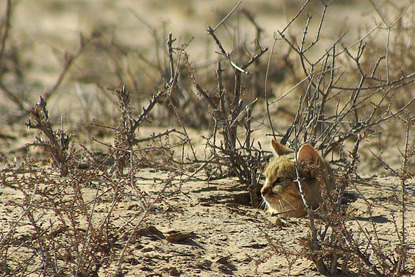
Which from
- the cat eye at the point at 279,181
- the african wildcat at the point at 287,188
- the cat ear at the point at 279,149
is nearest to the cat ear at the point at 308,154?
the african wildcat at the point at 287,188

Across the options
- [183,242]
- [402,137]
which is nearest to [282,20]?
[402,137]

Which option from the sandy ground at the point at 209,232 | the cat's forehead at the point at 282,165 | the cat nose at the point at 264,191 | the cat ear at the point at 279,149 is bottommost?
the sandy ground at the point at 209,232

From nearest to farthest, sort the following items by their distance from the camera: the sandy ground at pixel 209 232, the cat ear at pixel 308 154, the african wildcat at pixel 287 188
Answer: the sandy ground at pixel 209 232 < the cat ear at pixel 308 154 < the african wildcat at pixel 287 188

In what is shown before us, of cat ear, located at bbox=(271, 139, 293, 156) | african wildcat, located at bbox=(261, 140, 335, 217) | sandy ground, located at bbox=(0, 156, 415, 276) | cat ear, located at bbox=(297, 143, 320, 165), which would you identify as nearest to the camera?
sandy ground, located at bbox=(0, 156, 415, 276)

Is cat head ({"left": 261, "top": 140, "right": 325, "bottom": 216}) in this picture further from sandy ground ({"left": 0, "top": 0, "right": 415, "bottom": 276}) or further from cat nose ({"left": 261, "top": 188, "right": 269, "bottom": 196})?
sandy ground ({"left": 0, "top": 0, "right": 415, "bottom": 276})

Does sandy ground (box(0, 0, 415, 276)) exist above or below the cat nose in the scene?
below

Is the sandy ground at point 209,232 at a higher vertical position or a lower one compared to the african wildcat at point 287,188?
lower

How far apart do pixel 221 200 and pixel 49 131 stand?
147 cm

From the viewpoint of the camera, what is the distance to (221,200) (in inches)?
175

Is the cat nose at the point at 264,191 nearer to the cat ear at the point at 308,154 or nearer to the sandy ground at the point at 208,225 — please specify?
the sandy ground at the point at 208,225

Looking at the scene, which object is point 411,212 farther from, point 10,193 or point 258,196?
point 10,193

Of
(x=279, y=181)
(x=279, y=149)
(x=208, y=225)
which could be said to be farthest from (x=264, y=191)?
(x=208, y=225)

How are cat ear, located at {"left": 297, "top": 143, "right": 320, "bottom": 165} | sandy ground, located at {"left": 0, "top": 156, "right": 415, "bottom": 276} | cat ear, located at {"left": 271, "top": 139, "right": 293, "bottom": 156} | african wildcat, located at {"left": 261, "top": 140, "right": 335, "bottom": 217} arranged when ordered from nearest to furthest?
sandy ground, located at {"left": 0, "top": 156, "right": 415, "bottom": 276} → cat ear, located at {"left": 297, "top": 143, "right": 320, "bottom": 165} → african wildcat, located at {"left": 261, "top": 140, "right": 335, "bottom": 217} → cat ear, located at {"left": 271, "top": 139, "right": 293, "bottom": 156}

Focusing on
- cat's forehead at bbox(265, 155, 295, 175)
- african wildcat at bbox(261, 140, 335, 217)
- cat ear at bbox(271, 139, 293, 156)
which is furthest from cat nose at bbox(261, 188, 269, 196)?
cat ear at bbox(271, 139, 293, 156)
